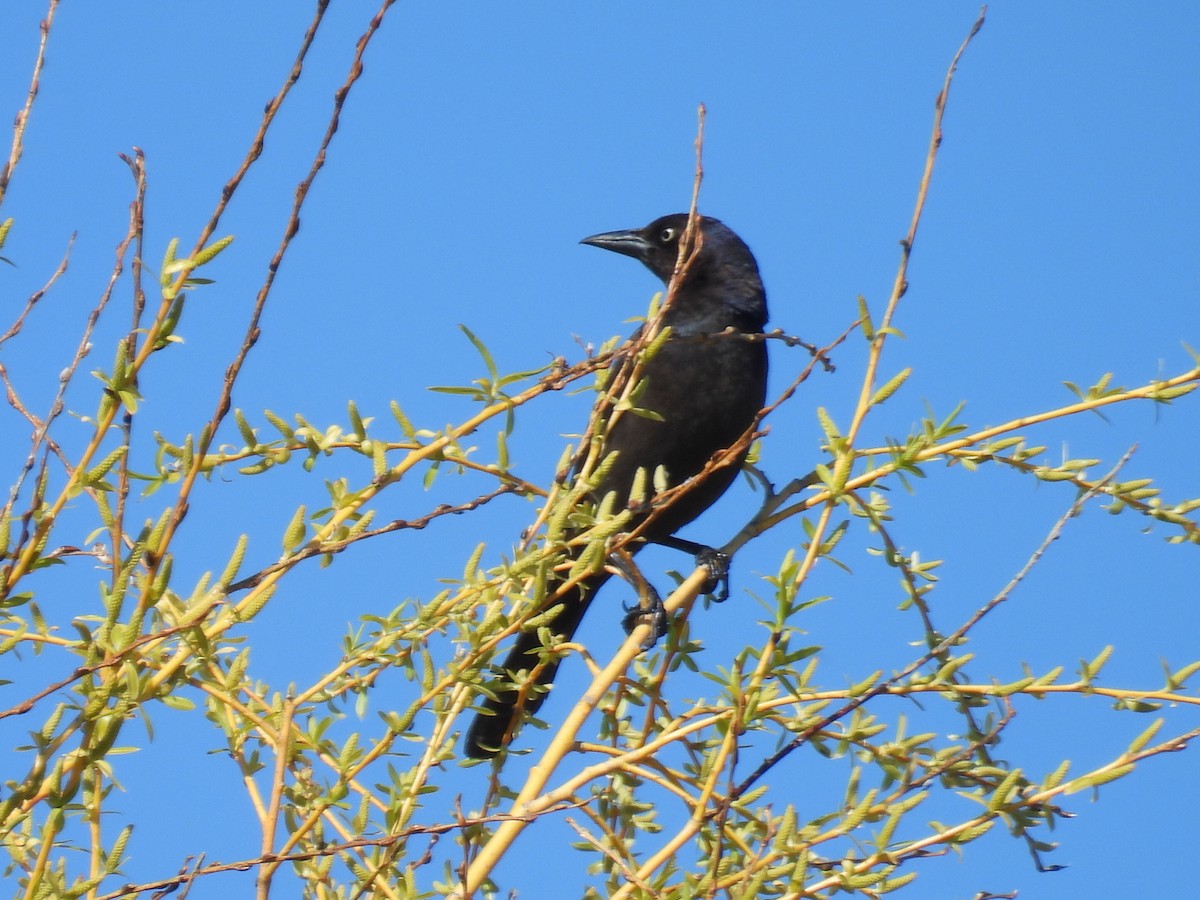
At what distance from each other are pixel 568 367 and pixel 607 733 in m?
0.83

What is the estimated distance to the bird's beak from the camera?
4941 mm

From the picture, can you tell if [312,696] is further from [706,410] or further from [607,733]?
[706,410]

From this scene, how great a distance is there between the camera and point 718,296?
4277 millimetres

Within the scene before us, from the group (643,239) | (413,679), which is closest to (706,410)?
(643,239)

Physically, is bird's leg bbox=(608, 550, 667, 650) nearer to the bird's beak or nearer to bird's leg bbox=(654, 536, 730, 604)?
bird's leg bbox=(654, 536, 730, 604)

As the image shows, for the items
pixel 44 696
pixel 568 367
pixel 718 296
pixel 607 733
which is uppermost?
pixel 718 296

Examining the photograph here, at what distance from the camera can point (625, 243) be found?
16.3ft

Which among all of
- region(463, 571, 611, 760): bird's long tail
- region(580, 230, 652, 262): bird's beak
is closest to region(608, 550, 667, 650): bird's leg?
region(463, 571, 611, 760): bird's long tail

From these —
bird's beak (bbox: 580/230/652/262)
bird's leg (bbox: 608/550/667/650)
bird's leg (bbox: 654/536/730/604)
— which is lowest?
bird's leg (bbox: 608/550/667/650)

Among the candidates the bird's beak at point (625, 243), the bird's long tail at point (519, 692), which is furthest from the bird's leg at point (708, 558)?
the bird's beak at point (625, 243)

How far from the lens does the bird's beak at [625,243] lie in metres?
4.94

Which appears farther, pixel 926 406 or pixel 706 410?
pixel 706 410

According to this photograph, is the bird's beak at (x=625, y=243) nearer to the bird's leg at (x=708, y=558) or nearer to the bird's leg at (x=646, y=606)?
the bird's leg at (x=708, y=558)

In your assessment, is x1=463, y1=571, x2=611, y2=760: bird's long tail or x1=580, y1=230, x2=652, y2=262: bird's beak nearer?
x1=463, y1=571, x2=611, y2=760: bird's long tail
